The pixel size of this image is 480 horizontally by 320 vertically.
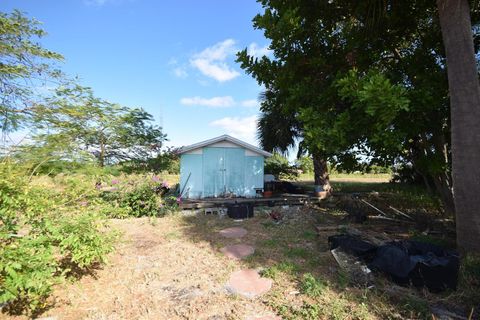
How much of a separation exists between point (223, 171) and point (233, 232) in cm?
513

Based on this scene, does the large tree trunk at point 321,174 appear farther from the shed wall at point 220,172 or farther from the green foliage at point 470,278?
the green foliage at point 470,278

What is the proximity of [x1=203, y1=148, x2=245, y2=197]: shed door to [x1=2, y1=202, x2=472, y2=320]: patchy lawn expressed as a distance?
210 inches

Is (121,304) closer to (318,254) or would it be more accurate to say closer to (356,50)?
(318,254)

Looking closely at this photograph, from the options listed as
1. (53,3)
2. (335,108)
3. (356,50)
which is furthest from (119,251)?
(356,50)

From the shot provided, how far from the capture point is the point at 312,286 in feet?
12.5

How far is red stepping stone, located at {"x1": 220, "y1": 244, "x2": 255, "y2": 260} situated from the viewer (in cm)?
530

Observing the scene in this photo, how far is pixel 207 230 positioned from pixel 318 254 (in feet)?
11.0

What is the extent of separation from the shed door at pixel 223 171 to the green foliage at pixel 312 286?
315 inches

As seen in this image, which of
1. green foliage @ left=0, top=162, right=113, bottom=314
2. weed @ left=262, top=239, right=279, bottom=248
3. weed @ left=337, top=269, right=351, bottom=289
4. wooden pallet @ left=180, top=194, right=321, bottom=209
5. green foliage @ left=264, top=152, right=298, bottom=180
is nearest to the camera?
green foliage @ left=0, top=162, right=113, bottom=314

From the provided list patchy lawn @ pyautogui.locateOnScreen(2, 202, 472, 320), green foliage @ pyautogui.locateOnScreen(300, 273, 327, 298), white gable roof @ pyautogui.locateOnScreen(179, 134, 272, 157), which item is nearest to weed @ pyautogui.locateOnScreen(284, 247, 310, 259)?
patchy lawn @ pyautogui.locateOnScreen(2, 202, 472, 320)

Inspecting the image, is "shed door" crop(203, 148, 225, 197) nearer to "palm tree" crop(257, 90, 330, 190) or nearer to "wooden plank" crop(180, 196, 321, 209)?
"wooden plank" crop(180, 196, 321, 209)

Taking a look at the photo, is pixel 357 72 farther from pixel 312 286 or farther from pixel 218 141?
pixel 218 141

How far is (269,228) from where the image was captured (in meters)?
7.46

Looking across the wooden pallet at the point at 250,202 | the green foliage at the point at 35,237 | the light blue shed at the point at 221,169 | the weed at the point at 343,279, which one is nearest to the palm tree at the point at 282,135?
the wooden pallet at the point at 250,202
